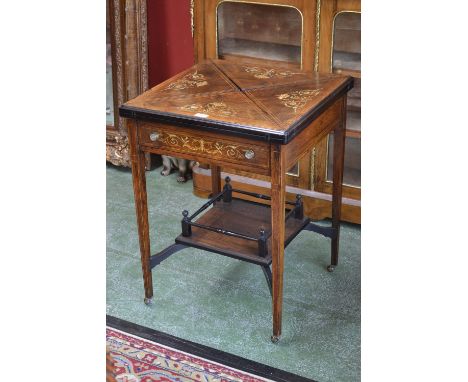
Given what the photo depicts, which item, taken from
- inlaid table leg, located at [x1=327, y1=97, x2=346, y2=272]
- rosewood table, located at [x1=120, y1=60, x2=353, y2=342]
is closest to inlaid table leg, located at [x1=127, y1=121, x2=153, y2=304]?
rosewood table, located at [x1=120, y1=60, x2=353, y2=342]

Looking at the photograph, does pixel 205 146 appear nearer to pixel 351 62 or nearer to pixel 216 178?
pixel 216 178

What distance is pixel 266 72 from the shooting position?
106 inches

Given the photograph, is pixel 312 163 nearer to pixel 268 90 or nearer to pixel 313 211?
pixel 313 211

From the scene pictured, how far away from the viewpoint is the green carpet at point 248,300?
2521 millimetres

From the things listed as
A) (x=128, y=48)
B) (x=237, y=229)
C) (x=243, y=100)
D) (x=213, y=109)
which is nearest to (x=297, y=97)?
(x=243, y=100)

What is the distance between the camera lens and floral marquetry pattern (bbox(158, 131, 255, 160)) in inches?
87.8

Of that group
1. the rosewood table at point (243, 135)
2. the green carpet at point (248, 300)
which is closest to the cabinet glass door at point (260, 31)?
the rosewood table at point (243, 135)

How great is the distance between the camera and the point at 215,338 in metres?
2.59

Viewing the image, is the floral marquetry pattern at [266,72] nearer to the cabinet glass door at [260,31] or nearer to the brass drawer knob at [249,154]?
the cabinet glass door at [260,31]

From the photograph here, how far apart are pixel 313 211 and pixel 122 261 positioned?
35.2 inches

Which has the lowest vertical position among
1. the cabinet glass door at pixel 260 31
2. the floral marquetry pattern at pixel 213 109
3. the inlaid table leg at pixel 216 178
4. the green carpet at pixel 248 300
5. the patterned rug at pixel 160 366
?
the patterned rug at pixel 160 366

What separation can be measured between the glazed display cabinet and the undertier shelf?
29 cm

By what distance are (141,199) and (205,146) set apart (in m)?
0.40
